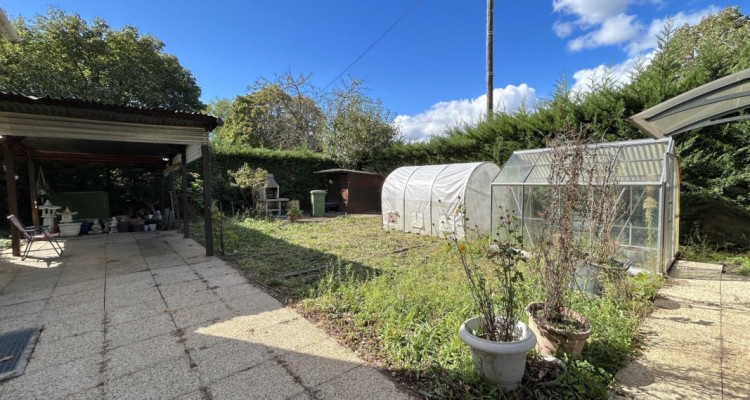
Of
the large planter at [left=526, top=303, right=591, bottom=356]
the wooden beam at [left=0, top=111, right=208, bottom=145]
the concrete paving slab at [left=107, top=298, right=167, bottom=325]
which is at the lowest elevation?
the concrete paving slab at [left=107, top=298, right=167, bottom=325]

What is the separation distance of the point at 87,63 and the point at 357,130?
12025 mm

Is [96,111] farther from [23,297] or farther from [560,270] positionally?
[560,270]

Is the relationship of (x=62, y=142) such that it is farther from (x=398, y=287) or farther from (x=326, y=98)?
(x=326, y=98)

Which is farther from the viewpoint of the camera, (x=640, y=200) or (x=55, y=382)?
(x=640, y=200)

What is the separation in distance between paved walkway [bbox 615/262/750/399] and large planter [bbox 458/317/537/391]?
2.52 feet

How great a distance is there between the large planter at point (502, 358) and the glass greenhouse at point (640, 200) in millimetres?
2370

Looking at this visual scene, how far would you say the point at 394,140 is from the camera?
15211 mm

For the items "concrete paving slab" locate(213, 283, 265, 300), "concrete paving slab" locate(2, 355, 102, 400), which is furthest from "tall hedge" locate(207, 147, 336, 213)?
"concrete paving slab" locate(2, 355, 102, 400)

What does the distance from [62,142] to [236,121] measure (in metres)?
18.3

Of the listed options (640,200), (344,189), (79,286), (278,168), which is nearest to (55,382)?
(79,286)

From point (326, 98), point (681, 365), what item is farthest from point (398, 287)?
point (326, 98)

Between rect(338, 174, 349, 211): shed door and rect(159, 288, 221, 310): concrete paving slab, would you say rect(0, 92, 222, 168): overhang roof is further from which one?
rect(338, 174, 349, 211): shed door

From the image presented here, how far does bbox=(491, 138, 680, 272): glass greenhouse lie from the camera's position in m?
4.39

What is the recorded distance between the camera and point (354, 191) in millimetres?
13570
